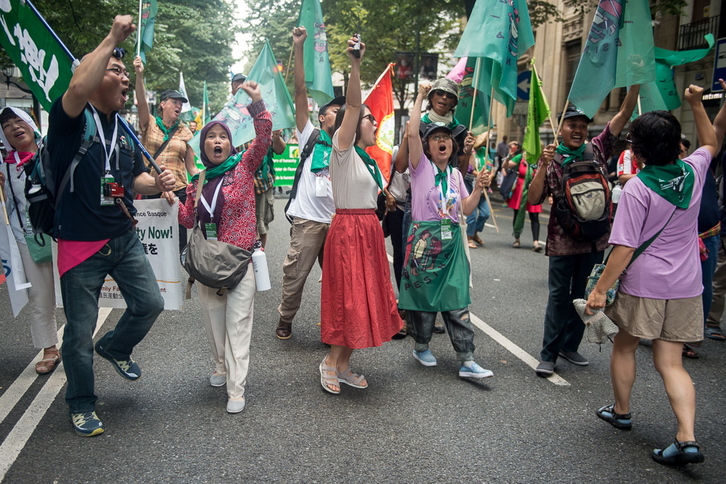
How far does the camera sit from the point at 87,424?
3557 mm

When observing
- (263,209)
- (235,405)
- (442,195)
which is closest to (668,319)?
(442,195)

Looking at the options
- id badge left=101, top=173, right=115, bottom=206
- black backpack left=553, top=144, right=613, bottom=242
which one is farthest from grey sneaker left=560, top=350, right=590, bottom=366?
id badge left=101, top=173, right=115, bottom=206

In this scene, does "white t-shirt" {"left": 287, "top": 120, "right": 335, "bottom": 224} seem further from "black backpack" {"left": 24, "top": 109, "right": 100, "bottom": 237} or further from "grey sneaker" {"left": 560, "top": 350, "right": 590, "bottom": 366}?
"grey sneaker" {"left": 560, "top": 350, "right": 590, "bottom": 366}

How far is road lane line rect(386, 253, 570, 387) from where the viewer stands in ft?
14.8

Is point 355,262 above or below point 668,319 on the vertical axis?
above

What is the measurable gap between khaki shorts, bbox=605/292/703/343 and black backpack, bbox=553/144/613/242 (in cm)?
106

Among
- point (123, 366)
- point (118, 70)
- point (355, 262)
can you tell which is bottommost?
point (123, 366)

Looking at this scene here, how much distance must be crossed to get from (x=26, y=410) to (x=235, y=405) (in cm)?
129

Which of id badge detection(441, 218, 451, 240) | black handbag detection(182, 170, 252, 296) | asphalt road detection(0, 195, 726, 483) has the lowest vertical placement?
asphalt road detection(0, 195, 726, 483)

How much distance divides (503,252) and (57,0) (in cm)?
863

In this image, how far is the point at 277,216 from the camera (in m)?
15.8

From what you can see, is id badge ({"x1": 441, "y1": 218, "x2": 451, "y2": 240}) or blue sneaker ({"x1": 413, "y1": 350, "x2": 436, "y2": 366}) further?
blue sneaker ({"x1": 413, "y1": 350, "x2": 436, "y2": 366})

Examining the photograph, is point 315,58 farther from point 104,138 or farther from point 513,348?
point 513,348

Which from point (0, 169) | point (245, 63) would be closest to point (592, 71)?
point (0, 169)
